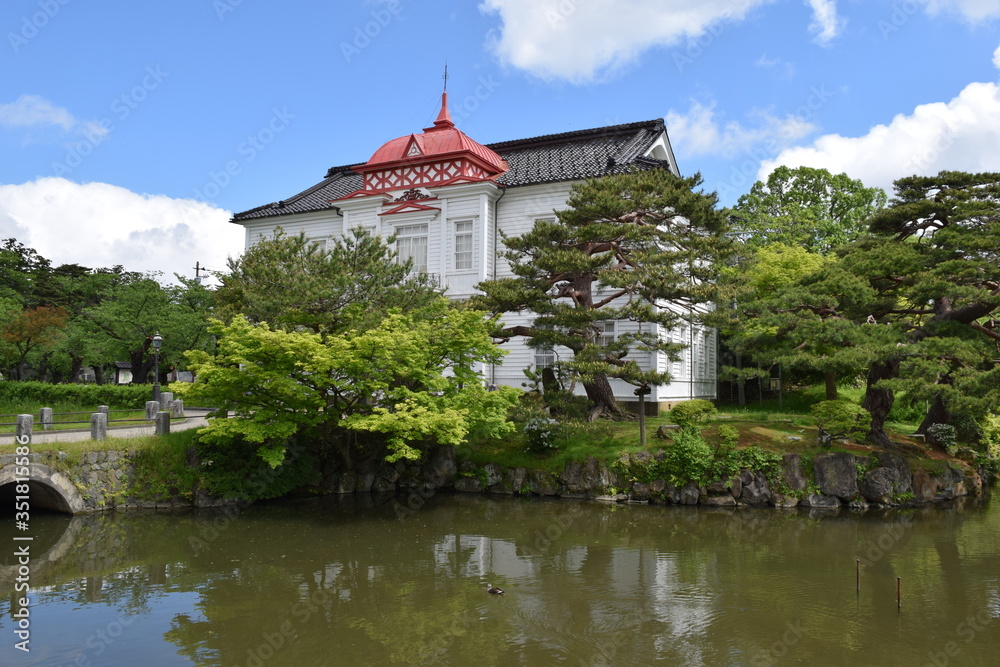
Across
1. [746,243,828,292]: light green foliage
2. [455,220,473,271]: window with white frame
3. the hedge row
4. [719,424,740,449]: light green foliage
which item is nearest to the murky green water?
[719,424,740,449]: light green foliage

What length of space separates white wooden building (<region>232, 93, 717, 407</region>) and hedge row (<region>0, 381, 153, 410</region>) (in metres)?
7.89

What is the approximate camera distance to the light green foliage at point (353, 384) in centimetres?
1608

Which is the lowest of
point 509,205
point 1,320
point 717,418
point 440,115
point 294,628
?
point 294,628

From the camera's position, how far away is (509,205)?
88.9ft

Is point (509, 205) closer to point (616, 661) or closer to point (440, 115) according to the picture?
point (440, 115)

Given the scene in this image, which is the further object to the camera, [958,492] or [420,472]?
[420,472]

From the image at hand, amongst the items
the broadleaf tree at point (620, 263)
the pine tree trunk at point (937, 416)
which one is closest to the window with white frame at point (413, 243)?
the broadleaf tree at point (620, 263)

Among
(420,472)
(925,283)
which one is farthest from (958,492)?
(420,472)

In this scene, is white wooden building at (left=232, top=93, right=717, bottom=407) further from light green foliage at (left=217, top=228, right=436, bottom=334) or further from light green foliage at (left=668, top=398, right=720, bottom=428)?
light green foliage at (left=217, top=228, right=436, bottom=334)

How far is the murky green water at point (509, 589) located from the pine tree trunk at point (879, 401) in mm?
2823

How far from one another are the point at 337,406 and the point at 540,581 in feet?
26.9
